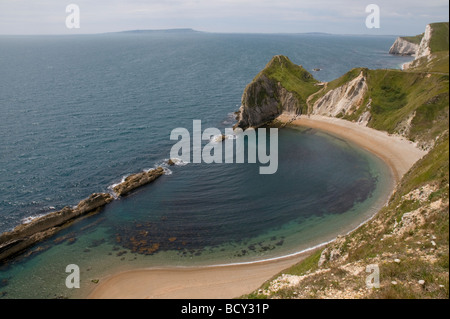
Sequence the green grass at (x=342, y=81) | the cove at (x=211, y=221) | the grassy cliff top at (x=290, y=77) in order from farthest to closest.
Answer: the grassy cliff top at (x=290, y=77) → the green grass at (x=342, y=81) → the cove at (x=211, y=221)

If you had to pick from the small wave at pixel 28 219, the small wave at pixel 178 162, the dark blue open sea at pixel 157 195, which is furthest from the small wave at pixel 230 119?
the small wave at pixel 28 219

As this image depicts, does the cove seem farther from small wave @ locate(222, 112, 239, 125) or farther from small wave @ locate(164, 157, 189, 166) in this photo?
small wave @ locate(222, 112, 239, 125)

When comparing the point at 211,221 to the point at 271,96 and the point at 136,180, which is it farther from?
the point at 271,96

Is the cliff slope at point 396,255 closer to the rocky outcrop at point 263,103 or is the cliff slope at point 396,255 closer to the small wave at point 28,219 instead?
the small wave at point 28,219

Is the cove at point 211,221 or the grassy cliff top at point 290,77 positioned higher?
the grassy cliff top at point 290,77

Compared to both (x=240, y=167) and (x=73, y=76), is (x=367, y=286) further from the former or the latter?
(x=73, y=76)

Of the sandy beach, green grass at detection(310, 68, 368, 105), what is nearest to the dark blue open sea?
the sandy beach

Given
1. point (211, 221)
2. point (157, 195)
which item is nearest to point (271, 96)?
point (157, 195)
